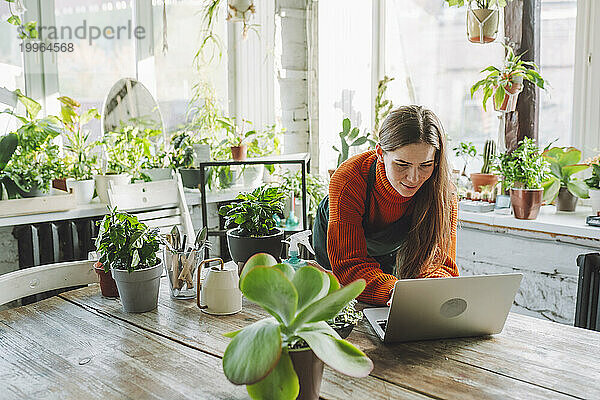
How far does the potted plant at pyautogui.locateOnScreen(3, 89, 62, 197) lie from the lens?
2895 mm

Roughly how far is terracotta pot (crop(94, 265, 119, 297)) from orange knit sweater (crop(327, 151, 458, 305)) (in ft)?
2.09

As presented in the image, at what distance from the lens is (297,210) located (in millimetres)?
3561

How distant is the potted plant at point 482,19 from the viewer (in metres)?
2.92

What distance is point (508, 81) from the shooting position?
3.07 m

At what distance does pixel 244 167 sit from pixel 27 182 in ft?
3.74

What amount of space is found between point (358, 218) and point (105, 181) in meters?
1.77

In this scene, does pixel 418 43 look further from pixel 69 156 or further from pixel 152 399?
pixel 152 399

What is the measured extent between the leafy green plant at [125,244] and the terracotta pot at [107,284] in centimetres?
13

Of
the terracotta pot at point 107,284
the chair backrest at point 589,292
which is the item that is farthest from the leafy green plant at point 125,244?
the chair backrest at point 589,292

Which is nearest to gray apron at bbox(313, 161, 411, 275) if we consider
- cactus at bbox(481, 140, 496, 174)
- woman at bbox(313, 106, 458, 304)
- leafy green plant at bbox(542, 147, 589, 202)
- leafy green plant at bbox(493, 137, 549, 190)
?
woman at bbox(313, 106, 458, 304)

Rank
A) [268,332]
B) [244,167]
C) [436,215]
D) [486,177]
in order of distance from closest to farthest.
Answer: [268,332] → [436,215] → [486,177] → [244,167]

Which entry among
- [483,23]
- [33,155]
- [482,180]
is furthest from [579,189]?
[33,155]

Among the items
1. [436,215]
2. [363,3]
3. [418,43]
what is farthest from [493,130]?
[436,215]

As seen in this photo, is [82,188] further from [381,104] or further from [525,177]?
[525,177]
